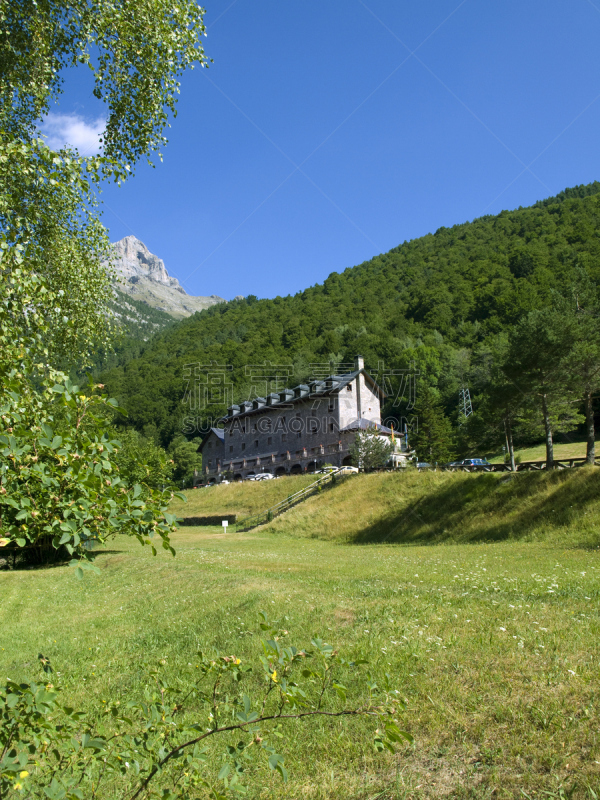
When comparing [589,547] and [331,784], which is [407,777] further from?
[589,547]

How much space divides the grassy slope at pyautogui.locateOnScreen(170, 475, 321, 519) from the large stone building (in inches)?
442

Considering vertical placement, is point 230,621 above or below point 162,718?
below

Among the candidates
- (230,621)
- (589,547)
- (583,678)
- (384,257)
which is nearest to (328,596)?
(230,621)

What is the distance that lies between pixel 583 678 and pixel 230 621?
600 centimetres

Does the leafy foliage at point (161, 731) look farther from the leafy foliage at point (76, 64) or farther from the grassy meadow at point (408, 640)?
the leafy foliage at point (76, 64)

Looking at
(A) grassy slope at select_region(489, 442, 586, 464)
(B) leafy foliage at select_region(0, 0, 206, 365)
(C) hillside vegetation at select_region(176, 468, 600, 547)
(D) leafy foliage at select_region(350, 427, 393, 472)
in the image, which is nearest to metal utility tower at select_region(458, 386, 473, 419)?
(A) grassy slope at select_region(489, 442, 586, 464)

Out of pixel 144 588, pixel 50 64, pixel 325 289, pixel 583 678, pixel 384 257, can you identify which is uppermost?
pixel 384 257

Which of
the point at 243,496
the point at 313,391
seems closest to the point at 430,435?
the point at 313,391

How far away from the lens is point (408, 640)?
675 centimetres

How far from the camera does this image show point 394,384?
97.8 meters

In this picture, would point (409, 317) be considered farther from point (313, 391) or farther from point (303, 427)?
point (303, 427)

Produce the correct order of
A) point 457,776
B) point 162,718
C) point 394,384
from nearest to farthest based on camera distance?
point 162,718 < point 457,776 < point 394,384

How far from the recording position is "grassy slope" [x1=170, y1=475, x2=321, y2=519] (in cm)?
4546

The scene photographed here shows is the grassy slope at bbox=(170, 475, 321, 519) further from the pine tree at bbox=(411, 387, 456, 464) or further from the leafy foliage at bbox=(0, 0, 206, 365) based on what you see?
the leafy foliage at bbox=(0, 0, 206, 365)
